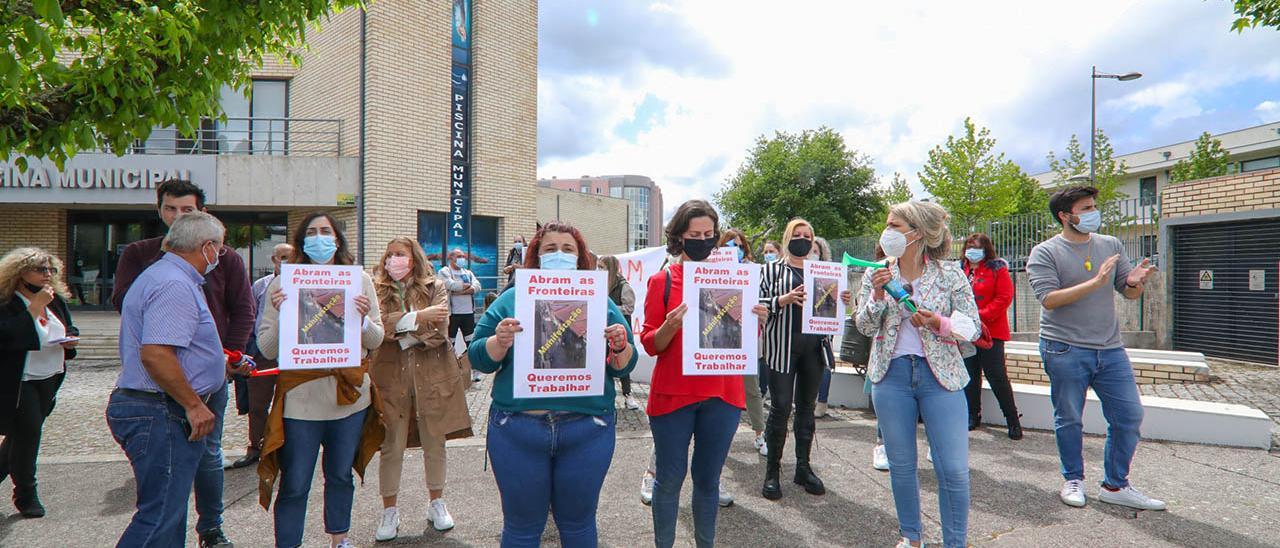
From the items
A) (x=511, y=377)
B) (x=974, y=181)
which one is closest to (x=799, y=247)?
(x=511, y=377)

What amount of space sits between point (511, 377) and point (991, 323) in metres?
5.18

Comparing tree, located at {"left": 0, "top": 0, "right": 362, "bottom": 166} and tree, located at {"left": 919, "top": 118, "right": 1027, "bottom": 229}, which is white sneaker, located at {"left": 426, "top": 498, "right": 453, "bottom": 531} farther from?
tree, located at {"left": 919, "top": 118, "right": 1027, "bottom": 229}

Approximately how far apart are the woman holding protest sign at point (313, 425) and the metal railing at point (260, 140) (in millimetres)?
14465

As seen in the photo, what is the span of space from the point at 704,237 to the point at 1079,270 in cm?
284

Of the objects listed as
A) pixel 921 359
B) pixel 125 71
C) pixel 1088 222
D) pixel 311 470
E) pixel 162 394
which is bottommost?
pixel 311 470

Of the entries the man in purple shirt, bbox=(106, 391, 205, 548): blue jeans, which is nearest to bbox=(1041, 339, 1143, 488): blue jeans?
the man in purple shirt

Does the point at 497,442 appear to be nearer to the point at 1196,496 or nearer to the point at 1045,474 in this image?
the point at 1045,474

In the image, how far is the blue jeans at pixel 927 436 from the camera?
10.9 feet

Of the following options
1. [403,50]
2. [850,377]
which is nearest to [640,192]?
[403,50]

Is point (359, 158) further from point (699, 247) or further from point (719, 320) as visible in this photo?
point (719, 320)

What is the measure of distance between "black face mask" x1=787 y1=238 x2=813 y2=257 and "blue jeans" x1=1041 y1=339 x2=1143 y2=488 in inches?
68.2

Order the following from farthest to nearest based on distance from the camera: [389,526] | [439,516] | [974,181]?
[974,181]
[439,516]
[389,526]

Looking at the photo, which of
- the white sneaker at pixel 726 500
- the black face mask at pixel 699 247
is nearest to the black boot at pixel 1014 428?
the white sneaker at pixel 726 500

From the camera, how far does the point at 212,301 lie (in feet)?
12.1
